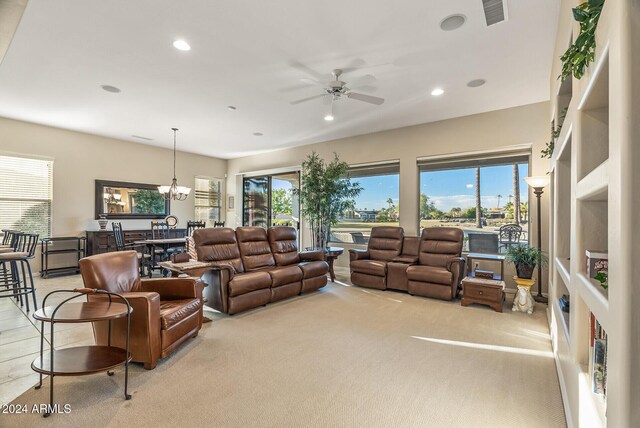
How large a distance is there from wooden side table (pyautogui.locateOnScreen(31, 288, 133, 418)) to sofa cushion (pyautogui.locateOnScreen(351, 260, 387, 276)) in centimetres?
374

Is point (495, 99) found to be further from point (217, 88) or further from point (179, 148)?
point (179, 148)

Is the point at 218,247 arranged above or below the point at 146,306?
above

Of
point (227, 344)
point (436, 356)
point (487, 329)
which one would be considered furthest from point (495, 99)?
point (227, 344)

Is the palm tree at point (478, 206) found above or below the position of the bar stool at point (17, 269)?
above

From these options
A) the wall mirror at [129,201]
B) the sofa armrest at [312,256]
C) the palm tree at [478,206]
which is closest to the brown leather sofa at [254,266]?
the sofa armrest at [312,256]

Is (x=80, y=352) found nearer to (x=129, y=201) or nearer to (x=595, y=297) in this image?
(x=595, y=297)

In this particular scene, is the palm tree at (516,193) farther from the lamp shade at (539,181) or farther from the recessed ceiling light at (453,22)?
the recessed ceiling light at (453,22)

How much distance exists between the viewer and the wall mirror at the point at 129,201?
7016mm

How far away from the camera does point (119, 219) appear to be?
7.28 m

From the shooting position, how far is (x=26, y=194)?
237 inches

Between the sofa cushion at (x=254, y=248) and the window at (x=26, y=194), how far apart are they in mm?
4412

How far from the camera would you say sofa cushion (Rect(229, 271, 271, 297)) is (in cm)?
383

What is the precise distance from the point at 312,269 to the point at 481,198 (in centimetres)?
324

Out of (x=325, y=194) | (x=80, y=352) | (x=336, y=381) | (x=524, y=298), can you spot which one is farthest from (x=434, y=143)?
(x=80, y=352)
